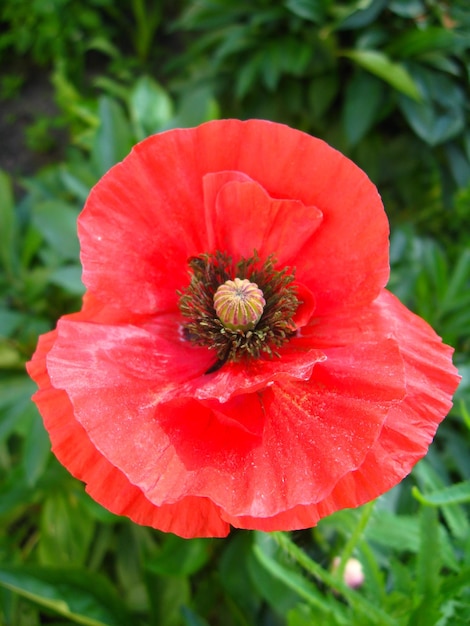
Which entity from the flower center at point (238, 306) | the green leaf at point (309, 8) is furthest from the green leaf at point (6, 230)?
the flower center at point (238, 306)

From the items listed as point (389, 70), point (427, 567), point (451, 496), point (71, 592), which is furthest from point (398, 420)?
point (389, 70)

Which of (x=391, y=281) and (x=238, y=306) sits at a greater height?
(x=238, y=306)

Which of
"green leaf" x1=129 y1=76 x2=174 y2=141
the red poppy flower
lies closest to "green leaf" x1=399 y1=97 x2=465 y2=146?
"green leaf" x1=129 y1=76 x2=174 y2=141

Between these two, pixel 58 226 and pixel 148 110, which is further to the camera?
pixel 148 110

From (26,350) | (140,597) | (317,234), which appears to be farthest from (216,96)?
(140,597)

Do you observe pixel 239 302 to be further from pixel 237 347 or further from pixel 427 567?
pixel 427 567

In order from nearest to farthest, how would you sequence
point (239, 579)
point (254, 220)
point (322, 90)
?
point (254, 220), point (239, 579), point (322, 90)

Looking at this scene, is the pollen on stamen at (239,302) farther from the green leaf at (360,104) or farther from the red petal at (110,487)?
the green leaf at (360,104)
